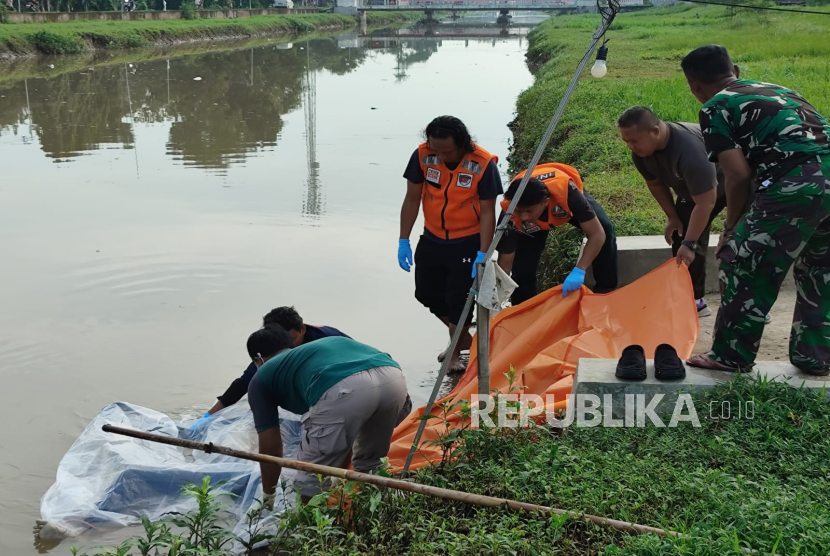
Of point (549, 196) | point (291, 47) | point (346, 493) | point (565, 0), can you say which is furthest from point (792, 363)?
point (565, 0)

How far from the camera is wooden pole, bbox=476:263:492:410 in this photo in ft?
10.6

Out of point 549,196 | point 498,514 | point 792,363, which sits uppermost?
point 549,196

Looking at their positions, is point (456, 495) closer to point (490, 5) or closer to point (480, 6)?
point (480, 6)

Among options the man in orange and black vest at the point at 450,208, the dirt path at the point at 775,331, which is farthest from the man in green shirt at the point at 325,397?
the dirt path at the point at 775,331

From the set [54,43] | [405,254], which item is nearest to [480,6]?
[54,43]

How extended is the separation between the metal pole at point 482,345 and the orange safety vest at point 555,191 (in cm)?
118

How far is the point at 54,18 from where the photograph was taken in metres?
31.8

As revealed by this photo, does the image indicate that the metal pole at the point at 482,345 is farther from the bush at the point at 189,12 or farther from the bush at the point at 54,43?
the bush at the point at 189,12

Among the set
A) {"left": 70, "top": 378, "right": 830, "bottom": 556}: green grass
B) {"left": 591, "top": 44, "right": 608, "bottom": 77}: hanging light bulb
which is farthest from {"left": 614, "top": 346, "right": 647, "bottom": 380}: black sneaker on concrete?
{"left": 591, "top": 44, "right": 608, "bottom": 77}: hanging light bulb

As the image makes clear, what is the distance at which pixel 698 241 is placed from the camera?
489 centimetres

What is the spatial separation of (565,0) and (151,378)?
58450 mm

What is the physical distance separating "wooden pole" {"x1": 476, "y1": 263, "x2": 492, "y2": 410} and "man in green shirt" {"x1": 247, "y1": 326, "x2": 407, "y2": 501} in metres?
0.33

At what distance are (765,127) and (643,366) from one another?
107 cm

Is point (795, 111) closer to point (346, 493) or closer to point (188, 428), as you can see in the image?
point (346, 493)
